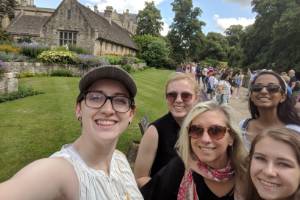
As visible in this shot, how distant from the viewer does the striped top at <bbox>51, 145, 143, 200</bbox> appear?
6.17ft

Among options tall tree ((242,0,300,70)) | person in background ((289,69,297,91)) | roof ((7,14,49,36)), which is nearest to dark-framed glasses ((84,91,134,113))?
person in background ((289,69,297,91))

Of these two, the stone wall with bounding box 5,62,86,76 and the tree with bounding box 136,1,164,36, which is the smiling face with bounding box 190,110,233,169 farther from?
the tree with bounding box 136,1,164,36

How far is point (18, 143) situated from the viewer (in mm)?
8484

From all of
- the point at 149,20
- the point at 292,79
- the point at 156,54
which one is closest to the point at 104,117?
the point at 292,79

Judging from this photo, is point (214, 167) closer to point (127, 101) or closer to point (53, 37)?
point (127, 101)

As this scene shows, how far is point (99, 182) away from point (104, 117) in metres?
0.36

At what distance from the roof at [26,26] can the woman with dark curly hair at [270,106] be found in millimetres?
46032

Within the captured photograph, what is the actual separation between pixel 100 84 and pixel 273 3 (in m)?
43.4

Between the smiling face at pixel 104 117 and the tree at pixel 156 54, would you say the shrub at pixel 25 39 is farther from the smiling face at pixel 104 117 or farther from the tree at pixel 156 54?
the smiling face at pixel 104 117

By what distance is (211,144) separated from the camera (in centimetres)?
283

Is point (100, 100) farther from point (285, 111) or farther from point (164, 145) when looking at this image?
point (285, 111)

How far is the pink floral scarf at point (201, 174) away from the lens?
2629 mm

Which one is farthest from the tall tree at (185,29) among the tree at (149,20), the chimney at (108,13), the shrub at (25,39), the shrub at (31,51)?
the shrub at (31,51)

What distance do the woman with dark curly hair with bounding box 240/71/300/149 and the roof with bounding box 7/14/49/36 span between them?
1812 inches
